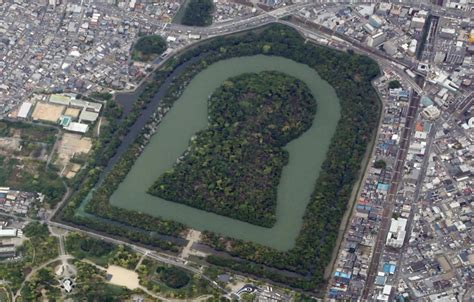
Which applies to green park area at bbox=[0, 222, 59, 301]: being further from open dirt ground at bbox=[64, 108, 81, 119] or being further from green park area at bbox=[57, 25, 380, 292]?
open dirt ground at bbox=[64, 108, 81, 119]

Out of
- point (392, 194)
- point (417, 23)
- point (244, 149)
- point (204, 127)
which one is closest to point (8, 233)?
point (204, 127)

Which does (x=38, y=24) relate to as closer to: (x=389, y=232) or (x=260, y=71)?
(x=260, y=71)

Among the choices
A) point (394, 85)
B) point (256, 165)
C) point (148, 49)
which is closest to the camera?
point (256, 165)

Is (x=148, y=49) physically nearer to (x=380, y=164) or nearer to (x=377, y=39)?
(x=377, y=39)

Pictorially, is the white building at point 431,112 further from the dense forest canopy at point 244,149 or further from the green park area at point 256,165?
the dense forest canopy at point 244,149

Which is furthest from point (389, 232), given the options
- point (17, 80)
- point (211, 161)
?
point (17, 80)

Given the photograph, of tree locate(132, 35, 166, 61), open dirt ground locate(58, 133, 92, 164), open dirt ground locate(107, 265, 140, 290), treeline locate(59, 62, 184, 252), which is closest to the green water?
treeline locate(59, 62, 184, 252)
